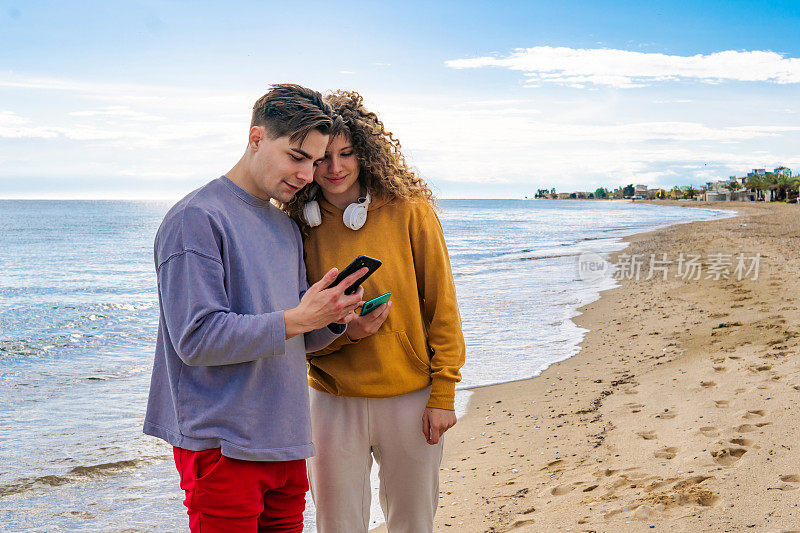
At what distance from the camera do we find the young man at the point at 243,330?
182 cm

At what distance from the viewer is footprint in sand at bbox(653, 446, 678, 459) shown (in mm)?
3941

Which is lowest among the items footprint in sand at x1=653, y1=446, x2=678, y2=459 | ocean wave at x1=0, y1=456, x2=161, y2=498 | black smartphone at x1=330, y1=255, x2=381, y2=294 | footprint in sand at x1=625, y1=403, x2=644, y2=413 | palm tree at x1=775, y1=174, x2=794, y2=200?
ocean wave at x1=0, y1=456, x2=161, y2=498

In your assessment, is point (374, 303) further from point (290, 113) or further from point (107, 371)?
point (107, 371)

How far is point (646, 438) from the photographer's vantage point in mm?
4359

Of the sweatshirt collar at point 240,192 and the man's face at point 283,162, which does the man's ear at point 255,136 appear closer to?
the man's face at point 283,162

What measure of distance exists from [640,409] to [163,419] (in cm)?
414

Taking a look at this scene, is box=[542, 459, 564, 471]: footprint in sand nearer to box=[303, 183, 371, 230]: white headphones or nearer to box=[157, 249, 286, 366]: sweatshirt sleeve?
box=[303, 183, 371, 230]: white headphones

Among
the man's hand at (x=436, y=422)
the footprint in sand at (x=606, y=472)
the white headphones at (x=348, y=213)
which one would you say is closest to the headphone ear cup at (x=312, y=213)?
the white headphones at (x=348, y=213)

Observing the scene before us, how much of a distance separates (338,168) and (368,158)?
0.14m

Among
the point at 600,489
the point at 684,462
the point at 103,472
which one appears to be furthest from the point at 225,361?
the point at 103,472

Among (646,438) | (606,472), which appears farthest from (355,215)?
(646,438)

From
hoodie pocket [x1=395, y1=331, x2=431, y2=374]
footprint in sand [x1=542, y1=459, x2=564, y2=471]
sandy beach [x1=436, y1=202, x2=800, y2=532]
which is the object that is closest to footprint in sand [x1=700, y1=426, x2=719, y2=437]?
sandy beach [x1=436, y1=202, x2=800, y2=532]

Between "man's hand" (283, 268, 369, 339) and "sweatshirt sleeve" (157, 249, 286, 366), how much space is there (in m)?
0.04

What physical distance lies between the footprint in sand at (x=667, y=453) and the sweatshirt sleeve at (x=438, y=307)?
7.10 feet
